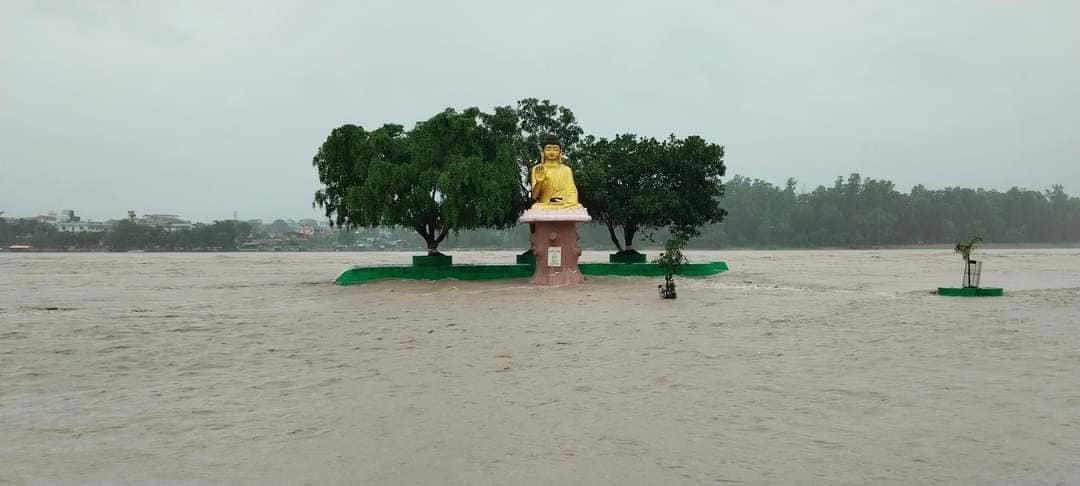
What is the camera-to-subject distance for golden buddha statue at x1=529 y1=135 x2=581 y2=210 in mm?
23859

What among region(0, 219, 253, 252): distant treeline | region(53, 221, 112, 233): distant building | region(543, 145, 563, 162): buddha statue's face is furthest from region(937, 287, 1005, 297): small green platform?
region(53, 221, 112, 233): distant building

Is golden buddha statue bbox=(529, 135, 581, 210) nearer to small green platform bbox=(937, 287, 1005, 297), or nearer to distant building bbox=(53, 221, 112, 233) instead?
small green platform bbox=(937, 287, 1005, 297)

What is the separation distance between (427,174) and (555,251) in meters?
6.01

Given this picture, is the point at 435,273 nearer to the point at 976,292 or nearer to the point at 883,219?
the point at 976,292

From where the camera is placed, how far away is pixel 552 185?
23953 millimetres

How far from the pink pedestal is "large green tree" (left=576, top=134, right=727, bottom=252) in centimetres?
700

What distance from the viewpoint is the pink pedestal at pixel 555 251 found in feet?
78.8

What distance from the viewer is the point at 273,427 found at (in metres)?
6.75

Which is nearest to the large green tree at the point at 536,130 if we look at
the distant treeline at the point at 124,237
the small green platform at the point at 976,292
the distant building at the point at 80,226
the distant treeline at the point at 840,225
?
the small green platform at the point at 976,292

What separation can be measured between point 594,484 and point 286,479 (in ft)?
7.23

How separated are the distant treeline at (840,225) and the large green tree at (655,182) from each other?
63481mm

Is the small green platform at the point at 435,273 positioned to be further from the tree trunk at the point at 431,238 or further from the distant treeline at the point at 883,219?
the distant treeline at the point at 883,219

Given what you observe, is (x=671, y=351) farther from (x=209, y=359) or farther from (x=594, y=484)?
(x=209, y=359)

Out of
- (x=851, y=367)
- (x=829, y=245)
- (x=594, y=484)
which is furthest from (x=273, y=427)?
(x=829, y=245)
